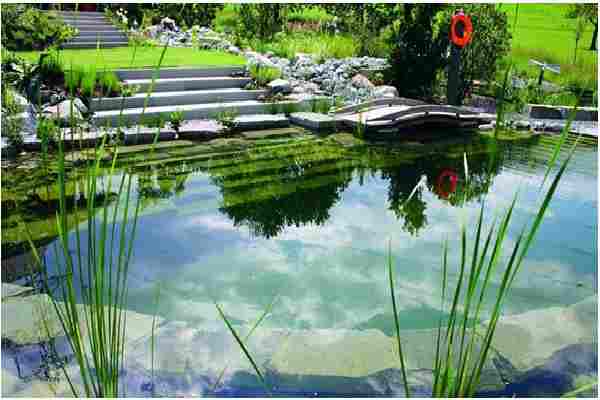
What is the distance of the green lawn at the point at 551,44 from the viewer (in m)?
13.0

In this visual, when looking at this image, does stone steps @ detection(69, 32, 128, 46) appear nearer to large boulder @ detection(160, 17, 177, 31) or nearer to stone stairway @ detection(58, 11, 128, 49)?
stone stairway @ detection(58, 11, 128, 49)

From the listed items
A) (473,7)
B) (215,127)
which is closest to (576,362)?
(215,127)

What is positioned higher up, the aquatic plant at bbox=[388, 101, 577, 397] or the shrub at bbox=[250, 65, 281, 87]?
the shrub at bbox=[250, 65, 281, 87]

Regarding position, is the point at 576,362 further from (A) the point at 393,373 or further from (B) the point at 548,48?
(B) the point at 548,48

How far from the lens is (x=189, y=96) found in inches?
351

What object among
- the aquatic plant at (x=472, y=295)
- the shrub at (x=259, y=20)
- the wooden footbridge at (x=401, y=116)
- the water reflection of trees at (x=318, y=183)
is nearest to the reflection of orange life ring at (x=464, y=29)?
the wooden footbridge at (x=401, y=116)

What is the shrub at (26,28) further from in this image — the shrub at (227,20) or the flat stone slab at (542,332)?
the flat stone slab at (542,332)

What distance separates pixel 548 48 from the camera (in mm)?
16172

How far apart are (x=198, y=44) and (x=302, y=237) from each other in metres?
9.36

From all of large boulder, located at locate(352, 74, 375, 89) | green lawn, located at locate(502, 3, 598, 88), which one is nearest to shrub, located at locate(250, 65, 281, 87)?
large boulder, located at locate(352, 74, 375, 89)

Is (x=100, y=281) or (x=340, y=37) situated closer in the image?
(x=100, y=281)

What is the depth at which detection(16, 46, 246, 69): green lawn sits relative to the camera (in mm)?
9688

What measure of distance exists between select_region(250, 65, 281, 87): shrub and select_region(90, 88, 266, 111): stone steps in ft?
1.22

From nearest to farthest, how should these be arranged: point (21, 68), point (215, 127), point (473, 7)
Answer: point (215, 127) → point (21, 68) → point (473, 7)
